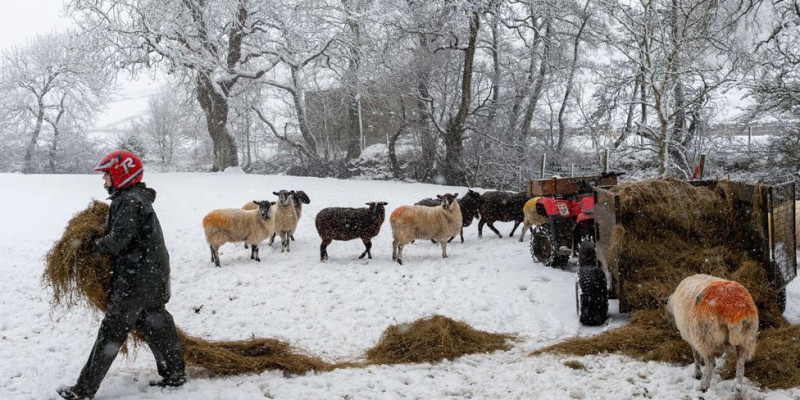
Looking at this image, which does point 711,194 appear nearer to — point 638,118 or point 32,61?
point 638,118

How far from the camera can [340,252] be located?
471 inches

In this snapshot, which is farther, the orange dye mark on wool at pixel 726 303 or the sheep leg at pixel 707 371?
the sheep leg at pixel 707 371

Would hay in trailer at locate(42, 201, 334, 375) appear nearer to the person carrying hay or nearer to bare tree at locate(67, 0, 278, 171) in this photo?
the person carrying hay

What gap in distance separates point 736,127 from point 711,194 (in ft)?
66.0

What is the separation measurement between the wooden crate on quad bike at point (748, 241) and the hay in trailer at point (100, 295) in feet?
9.86

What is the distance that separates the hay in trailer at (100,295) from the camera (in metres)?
4.38

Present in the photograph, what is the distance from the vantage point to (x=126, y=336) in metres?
4.32

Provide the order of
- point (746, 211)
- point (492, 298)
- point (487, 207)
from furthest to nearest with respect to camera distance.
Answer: point (487, 207)
point (492, 298)
point (746, 211)

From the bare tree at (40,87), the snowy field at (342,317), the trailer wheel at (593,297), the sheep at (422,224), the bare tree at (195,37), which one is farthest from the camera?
the bare tree at (40,87)

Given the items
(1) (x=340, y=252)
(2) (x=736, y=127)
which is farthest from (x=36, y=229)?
(2) (x=736, y=127)

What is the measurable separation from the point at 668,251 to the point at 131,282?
5179 millimetres

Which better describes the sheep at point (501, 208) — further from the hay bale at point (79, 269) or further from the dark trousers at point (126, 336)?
the hay bale at point (79, 269)

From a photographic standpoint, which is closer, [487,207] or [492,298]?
[492,298]

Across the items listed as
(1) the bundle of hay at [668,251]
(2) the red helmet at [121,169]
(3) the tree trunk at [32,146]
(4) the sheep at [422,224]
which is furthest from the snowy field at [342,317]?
(3) the tree trunk at [32,146]
